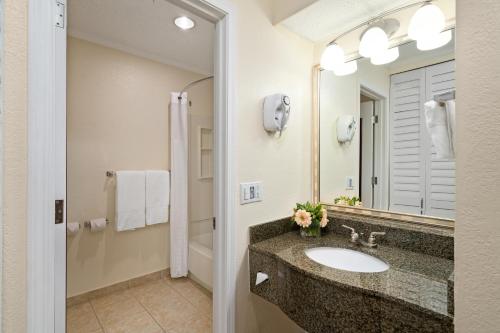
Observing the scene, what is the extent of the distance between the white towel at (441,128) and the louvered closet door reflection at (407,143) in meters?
0.22

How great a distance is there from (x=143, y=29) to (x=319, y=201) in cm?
209

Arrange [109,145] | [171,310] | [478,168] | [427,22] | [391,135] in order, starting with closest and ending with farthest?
[478,168] < [427,22] < [391,135] < [171,310] < [109,145]

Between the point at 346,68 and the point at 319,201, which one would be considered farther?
the point at 319,201

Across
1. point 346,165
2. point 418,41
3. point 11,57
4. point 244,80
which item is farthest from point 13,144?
point 418,41

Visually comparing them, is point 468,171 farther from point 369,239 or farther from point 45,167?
point 45,167

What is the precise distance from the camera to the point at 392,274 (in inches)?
37.4

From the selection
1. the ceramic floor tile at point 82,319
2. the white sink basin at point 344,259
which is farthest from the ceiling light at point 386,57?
the ceramic floor tile at point 82,319

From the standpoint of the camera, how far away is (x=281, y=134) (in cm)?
148

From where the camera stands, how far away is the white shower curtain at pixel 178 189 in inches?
101

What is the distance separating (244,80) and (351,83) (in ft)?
2.52

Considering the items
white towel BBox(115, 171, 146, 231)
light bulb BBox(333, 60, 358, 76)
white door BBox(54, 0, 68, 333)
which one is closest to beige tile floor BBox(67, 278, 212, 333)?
white towel BBox(115, 171, 146, 231)

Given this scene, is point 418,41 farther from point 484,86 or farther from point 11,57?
point 11,57

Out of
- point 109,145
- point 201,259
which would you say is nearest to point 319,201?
point 201,259

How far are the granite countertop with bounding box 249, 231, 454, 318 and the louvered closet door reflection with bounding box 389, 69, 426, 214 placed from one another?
0.96ft
